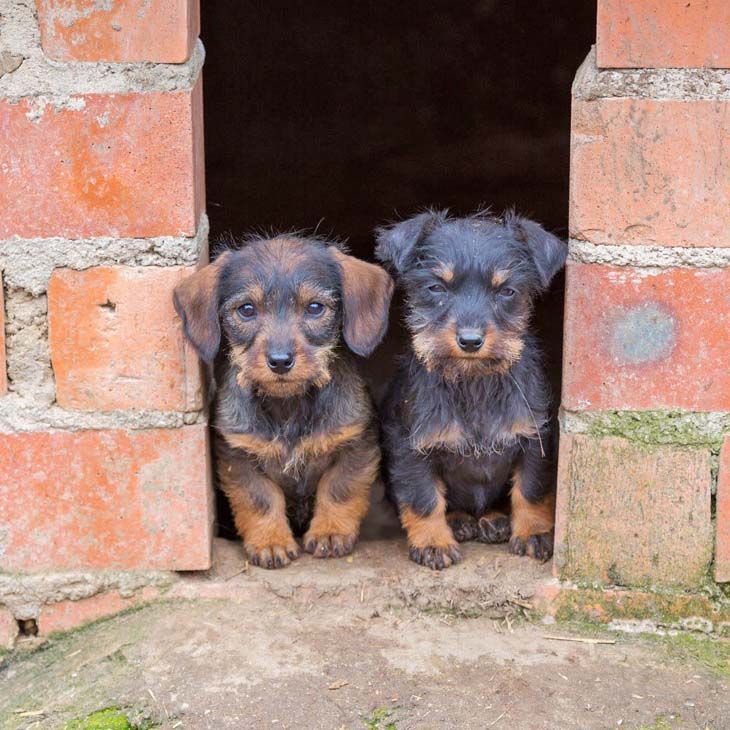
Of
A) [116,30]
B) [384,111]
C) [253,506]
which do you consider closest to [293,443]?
[253,506]

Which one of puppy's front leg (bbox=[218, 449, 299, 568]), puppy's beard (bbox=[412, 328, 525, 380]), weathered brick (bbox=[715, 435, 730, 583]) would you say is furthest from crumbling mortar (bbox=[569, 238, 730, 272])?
puppy's front leg (bbox=[218, 449, 299, 568])

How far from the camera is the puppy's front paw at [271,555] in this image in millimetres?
4297

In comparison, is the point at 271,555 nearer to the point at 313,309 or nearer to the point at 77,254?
the point at 313,309

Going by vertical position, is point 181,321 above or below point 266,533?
above

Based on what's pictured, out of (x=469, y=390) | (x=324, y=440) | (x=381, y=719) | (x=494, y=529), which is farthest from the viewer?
(x=494, y=529)

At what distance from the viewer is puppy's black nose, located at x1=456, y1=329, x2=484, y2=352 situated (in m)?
3.84

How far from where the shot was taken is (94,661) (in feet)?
12.7

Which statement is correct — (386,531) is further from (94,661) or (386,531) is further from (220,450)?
(94,661)

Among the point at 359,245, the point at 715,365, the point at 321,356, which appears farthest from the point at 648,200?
the point at 359,245

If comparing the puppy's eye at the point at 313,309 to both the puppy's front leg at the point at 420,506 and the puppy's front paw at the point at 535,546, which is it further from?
the puppy's front paw at the point at 535,546

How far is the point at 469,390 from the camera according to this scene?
4.23 m

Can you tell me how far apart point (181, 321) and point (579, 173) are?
151 centimetres

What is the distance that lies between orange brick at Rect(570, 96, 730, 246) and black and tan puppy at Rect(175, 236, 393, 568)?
93 centimetres

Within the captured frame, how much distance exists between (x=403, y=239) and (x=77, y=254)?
123cm
